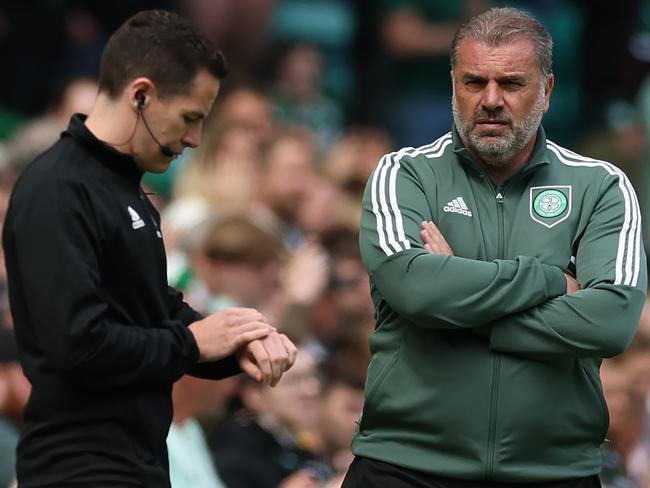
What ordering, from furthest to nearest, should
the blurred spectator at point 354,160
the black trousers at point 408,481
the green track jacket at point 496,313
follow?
the blurred spectator at point 354,160 → the black trousers at point 408,481 → the green track jacket at point 496,313

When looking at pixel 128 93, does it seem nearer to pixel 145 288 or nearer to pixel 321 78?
pixel 145 288

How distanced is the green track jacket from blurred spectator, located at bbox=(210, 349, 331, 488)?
1671 millimetres

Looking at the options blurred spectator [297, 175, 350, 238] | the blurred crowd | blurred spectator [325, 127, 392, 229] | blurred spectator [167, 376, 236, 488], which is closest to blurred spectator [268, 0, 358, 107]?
the blurred crowd

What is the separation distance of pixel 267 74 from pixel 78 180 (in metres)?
6.89

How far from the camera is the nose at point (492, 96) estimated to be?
4590 millimetres

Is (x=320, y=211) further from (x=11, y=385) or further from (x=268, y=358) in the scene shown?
(x=268, y=358)

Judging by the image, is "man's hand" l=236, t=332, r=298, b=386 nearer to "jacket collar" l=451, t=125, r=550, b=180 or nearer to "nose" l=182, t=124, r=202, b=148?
"nose" l=182, t=124, r=202, b=148

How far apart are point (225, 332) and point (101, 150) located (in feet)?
2.15

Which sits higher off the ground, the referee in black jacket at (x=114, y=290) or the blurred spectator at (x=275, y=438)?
the referee in black jacket at (x=114, y=290)

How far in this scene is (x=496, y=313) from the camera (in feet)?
14.4

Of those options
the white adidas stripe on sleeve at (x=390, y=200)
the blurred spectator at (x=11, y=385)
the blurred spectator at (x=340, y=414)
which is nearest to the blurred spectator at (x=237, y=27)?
the blurred spectator at (x=340, y=414)

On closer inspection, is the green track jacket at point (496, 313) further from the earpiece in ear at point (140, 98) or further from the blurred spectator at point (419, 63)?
the blurred spectator at point (419, 63)

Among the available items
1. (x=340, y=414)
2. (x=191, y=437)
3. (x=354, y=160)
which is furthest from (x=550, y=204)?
(x=354, y=160)

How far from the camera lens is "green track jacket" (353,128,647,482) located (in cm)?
441
